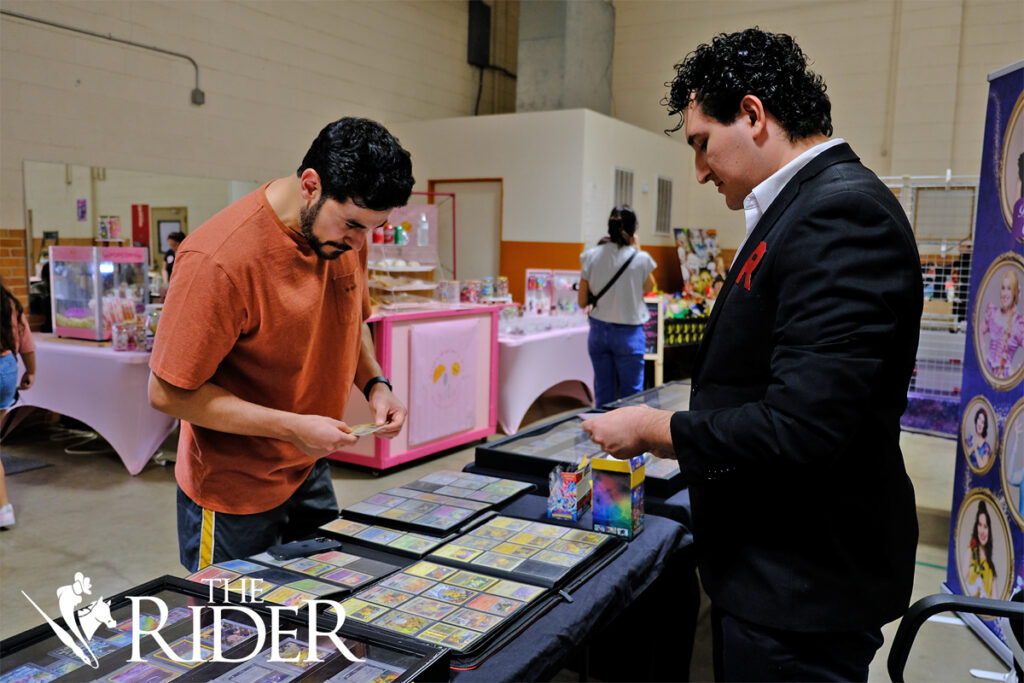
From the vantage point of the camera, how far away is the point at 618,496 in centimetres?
188

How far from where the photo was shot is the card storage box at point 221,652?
115cm

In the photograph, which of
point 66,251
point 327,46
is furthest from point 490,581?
point 327,46

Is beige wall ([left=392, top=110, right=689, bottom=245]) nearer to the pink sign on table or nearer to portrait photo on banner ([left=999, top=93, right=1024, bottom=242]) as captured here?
the pink sign on table

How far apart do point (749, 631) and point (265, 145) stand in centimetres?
703

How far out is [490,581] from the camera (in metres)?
1.58

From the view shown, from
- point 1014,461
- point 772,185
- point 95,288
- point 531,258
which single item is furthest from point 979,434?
point 531,258

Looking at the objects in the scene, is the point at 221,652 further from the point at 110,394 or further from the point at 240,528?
the point at 110,394

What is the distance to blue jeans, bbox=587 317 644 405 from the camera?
527cm

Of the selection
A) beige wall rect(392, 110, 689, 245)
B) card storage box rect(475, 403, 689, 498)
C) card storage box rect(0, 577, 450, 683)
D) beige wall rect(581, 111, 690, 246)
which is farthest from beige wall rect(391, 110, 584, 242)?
card storage box rect(0, 577, 450, 683)

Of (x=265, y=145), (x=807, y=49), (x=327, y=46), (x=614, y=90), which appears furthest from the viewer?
(x=614, y=90)

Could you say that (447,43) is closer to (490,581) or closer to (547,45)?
(547,45)

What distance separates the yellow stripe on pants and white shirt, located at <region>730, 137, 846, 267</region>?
1.25 metres

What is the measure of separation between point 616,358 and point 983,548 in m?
2.80

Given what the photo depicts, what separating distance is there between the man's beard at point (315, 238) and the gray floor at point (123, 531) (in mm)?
1654
